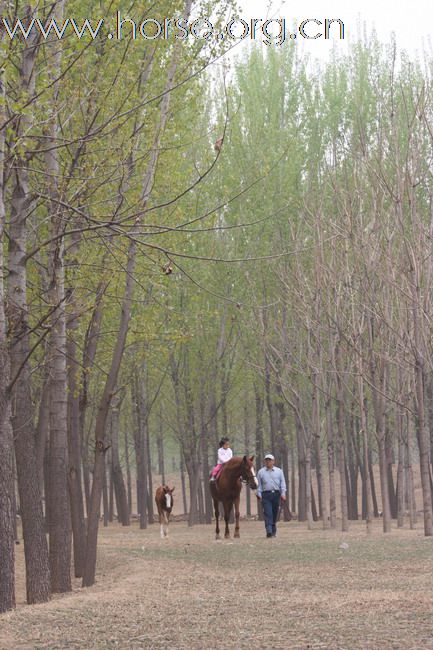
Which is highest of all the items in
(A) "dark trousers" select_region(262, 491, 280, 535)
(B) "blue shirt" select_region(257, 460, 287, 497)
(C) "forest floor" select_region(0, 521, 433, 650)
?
(B) "blue shirt" select_region(257, 460, 287, 497)

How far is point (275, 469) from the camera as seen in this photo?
21.4 meters

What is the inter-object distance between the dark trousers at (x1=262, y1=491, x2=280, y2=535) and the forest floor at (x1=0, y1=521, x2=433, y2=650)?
4.68 metres

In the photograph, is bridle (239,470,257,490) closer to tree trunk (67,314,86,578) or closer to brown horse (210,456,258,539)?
brown horse (210,456,258,539)

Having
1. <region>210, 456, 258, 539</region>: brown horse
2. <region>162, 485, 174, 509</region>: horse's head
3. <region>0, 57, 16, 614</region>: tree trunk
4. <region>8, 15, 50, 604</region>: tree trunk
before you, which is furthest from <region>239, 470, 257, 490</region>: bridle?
<region>0, 57, 16, 614</region>: tree trunk

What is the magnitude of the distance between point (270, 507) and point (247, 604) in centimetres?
1139

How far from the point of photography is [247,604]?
998 centimetres

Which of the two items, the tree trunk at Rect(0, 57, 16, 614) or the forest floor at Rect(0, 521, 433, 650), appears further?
the tree trunk at Rect(0, 57, 16, 614)

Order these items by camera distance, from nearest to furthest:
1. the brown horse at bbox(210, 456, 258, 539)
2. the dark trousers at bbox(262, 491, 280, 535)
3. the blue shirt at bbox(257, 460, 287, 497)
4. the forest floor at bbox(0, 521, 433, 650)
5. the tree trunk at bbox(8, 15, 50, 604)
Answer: the forest floor at bbox(0, 521, 433, 650) < the tree trunk at bbox(8, 15, 50, 604) < the brown horse at bbox(210, 456, 258, 539) < the dark trousers at bbox(262, 491, 280, 535) < the blue shirt at bbox(257, 460, 287, 497)

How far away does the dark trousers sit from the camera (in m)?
21.1

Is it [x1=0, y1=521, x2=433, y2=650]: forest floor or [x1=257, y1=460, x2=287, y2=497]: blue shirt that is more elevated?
[x1=257, y1=460, x2=287, y2=497]: blue shirt

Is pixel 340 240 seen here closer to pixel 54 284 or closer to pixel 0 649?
pixel 54 284

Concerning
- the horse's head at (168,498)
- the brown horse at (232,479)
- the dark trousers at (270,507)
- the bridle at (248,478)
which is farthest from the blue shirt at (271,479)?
the horse's head at (168,498)

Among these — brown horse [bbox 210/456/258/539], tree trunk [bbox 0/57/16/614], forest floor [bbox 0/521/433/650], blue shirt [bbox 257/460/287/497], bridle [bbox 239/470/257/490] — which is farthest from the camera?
blue shirt [bbox 257/460/287/497]

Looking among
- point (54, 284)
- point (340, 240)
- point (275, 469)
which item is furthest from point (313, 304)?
point (54, 284)
